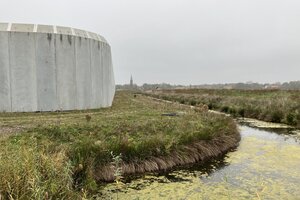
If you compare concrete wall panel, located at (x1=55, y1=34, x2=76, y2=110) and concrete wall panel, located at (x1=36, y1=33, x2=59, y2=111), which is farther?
concrete wall panel, located at (x1=55, y1=34, x2=76, y2=110)

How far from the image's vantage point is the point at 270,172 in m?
6.90

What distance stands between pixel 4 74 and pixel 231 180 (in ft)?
32.9

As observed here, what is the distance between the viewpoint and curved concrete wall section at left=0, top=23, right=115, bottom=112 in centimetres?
1293

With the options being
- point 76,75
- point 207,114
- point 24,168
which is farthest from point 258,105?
point 24,168

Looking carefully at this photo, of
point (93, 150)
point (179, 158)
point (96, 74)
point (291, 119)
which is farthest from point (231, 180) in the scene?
point (96, 74)

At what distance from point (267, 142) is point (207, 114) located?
2454 mm

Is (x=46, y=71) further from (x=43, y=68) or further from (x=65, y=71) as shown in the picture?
(x=65, y=71)

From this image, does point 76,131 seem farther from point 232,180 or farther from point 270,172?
point 270,172

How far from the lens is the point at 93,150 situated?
6629mm

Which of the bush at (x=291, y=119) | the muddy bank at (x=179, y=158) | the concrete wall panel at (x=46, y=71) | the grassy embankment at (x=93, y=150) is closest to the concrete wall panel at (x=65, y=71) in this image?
the concrete wall panel at (x=46, y=71)

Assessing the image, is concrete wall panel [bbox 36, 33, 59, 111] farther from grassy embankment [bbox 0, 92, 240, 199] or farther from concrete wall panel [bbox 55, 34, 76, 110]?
grassy embankment [bbox 0, 92, 240, 199]

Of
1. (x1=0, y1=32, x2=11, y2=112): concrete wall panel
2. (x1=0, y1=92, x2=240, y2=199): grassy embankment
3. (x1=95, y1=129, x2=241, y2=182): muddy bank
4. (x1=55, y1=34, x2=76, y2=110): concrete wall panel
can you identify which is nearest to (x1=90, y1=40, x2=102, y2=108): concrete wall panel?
(x1=55, y1=34, x2=76, y2=110): concrete wall panel

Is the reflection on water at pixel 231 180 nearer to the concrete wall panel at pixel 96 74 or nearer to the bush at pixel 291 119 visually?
the bush at pixel 291 119

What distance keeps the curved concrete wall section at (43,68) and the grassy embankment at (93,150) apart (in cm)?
411
